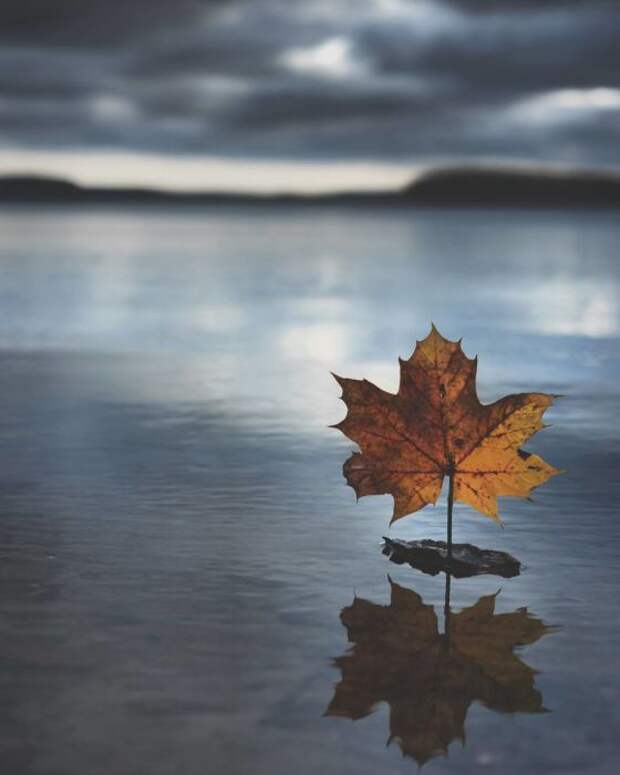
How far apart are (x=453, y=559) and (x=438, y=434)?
600mm

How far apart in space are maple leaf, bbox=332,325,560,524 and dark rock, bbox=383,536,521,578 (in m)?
0.25

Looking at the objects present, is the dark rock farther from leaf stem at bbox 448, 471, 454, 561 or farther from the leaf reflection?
the leaf reflection

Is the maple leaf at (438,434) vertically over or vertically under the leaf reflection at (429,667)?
over

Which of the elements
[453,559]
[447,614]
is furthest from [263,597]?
[453,559]

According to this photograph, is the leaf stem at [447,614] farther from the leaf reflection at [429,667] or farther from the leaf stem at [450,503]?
the leaf stem at [450,503]

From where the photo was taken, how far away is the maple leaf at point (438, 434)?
515 cm

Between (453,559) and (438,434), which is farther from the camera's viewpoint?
(453,559)

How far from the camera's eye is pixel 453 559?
560 cm

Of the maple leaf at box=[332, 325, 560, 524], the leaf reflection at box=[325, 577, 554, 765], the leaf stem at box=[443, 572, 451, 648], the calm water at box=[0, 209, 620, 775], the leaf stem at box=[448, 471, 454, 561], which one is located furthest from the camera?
the leaf stem at box=[448, 471, 454, 561]

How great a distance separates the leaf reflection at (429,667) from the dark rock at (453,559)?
0.29m

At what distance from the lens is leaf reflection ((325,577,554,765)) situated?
394 cm

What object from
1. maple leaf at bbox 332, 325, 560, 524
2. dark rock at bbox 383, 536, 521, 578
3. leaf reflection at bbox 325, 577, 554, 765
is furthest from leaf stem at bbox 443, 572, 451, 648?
maple leaf at bbox 332, 325, 560, 524

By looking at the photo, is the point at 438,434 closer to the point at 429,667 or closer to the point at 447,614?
the point at 447,614

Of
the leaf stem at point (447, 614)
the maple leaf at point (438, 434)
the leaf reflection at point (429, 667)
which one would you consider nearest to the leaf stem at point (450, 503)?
the maple leaf at point (438, 434)
